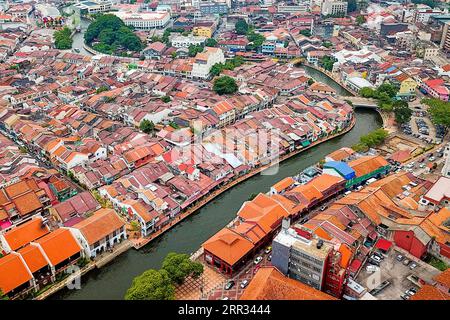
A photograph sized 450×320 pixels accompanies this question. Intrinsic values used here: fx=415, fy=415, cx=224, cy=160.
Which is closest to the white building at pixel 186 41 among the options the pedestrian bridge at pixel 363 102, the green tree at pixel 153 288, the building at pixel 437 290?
the pedestrian bridge at pixel 363 102

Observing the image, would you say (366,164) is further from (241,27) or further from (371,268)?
(241,27)

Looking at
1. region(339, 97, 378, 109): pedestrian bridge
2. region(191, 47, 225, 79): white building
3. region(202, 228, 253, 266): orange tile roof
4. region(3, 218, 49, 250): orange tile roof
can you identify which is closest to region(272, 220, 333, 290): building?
region(202, 228, 253, 266): orange tile roof

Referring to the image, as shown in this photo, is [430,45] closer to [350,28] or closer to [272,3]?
[350,28]

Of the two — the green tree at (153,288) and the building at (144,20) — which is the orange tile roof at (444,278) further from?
the building at (144,20)

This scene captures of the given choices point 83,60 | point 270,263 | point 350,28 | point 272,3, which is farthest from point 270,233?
point 272,3

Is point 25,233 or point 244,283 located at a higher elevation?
point 25,233

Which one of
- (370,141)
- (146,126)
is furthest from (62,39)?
(370,141)

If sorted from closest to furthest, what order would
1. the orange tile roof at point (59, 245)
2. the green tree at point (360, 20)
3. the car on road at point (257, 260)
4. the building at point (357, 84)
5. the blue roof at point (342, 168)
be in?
the orange tile roof at point (59, 245)
the car on road at point (257, 260)
the blue roof at point (342, 168)
the building at point (357, 84)
the green tree at point (360, 20)
